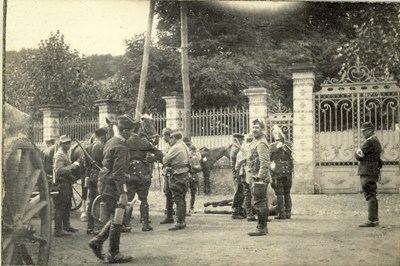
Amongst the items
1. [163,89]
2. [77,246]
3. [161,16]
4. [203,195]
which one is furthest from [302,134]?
[77,246]

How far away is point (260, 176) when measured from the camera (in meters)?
6.66

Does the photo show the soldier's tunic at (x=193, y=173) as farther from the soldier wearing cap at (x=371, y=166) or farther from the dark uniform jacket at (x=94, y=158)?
the soldier wearing cap at (x=371, y=166)

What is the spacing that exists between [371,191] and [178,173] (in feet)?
9.17

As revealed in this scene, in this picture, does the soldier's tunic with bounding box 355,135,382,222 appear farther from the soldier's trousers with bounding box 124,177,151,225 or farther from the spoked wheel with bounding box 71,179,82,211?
the spoked wheel with bounding box 71,179,82,211

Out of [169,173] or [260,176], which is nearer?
[260,176]

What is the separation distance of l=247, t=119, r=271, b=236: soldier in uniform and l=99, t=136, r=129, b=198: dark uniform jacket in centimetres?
194

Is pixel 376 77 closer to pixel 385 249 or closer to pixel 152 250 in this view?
pixel 385 249

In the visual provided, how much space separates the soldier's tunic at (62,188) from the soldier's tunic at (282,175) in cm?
326

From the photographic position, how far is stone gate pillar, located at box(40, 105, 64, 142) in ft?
30.2

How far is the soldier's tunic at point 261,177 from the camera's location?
6645 millimetres

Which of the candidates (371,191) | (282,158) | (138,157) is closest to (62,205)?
(138,157)

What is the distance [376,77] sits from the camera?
960 centimetres

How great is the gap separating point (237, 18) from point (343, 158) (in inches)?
173

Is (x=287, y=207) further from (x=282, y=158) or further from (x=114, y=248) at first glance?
(x=114, y=248)
